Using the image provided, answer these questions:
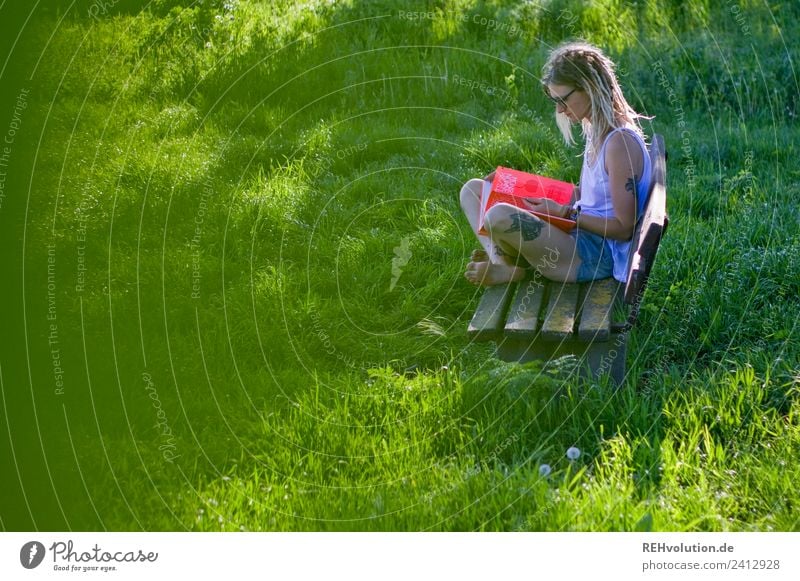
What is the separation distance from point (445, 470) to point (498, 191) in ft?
4.85

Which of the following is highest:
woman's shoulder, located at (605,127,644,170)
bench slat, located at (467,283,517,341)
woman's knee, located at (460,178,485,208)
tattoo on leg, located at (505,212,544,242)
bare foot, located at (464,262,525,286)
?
woman's shoulder, located at (605,127,644,170)

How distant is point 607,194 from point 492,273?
646 mm

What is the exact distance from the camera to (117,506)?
3908 millimetres

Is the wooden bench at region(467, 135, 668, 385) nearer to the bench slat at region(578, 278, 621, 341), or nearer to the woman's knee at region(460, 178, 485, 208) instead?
the bench slat at region(578, 278, 621, 341)

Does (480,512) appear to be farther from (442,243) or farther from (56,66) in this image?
(56,66)

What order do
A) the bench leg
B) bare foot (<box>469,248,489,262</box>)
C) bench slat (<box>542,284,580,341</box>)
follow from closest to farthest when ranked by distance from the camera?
1. bench slat (<box>542,284,580,341</box>)
2. the bench leg
3. bare foot (<box>469,248,489,262</box>)

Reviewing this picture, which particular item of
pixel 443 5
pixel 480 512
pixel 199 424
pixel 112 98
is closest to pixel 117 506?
pixel 199 424

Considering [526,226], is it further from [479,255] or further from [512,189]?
[479,255]

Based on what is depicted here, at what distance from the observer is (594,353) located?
13.9ft

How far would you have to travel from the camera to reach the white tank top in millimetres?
4379

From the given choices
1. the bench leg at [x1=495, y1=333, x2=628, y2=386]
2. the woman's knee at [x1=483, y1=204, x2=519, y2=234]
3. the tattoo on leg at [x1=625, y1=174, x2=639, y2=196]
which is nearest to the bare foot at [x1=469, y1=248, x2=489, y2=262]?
the woman's knee at [x1=483, y1=204, x2=519, y2=234]

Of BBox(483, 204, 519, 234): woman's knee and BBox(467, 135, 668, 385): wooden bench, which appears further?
BBox(483, 204, 519, 234): woman's knee

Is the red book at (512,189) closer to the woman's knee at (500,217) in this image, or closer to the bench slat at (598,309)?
the woman's knee at (500,217)

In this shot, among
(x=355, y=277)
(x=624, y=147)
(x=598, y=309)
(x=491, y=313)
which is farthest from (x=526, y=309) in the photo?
(x=355, y=277)
